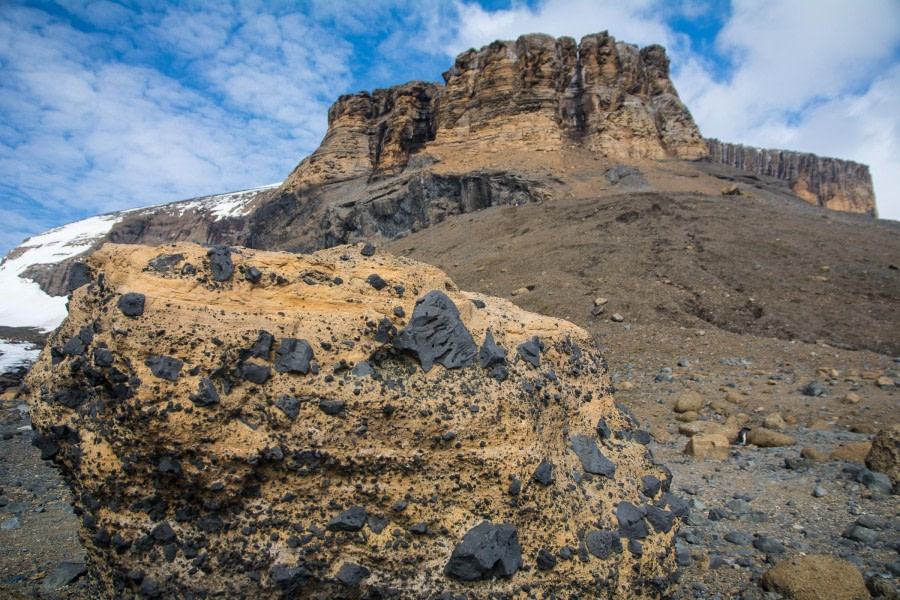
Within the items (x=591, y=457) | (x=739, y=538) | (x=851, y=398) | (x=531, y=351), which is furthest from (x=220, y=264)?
(x=851, y=398)

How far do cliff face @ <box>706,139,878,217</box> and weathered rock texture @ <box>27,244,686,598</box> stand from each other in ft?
189

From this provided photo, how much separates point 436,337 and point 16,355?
26.8m

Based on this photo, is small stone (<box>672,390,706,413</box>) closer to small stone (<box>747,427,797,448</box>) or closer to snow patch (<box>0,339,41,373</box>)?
small stone (<box>747,427,797,448</box>)

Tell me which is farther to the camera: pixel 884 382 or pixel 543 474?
pixel 884 382

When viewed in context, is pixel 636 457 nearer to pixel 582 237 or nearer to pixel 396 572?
pixel 396 572

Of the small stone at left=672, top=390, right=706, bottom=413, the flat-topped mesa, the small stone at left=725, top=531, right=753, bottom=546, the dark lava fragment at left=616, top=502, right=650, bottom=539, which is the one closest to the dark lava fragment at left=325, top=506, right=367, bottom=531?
the dark lava fragment at left=616, top=502, right=650, bottom=539

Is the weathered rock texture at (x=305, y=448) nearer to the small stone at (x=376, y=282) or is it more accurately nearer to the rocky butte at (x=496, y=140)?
the small stone at (x=376, y=282)

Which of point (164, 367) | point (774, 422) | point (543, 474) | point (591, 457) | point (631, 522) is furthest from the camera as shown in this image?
point (774, 422)

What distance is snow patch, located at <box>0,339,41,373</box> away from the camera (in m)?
17.8

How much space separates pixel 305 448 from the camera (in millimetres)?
2410

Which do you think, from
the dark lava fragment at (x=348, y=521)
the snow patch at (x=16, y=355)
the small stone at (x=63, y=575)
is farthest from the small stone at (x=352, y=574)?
the snow patch at (x=16, y=355)

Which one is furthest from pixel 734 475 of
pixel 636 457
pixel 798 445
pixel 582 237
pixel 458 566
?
pixel 582 237

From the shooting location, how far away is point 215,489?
7.52 ft

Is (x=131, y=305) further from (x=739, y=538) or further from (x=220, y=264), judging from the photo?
(x=739, y=538)
